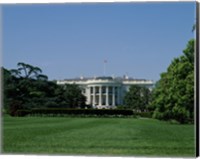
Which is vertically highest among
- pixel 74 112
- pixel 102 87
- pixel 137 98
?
pixel 102 87

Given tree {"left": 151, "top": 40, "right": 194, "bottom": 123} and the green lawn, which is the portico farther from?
tree {"left": 151, "top": 40, "right": 194, "bottom": 123}

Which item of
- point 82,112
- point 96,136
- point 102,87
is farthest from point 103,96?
point 96,136

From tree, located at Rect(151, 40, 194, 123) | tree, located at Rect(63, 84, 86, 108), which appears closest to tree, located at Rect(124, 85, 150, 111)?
tree, located at Rect(151, 40, 194, 123)

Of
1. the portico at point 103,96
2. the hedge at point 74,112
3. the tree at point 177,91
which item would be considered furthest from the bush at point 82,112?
the tree at point 177,91

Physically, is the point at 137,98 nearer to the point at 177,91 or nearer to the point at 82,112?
the point at 82,112

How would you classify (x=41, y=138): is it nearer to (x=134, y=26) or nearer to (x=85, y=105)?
(x=85, y=105)

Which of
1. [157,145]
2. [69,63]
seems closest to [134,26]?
[69,63]

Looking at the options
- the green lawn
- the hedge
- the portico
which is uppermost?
the portico
